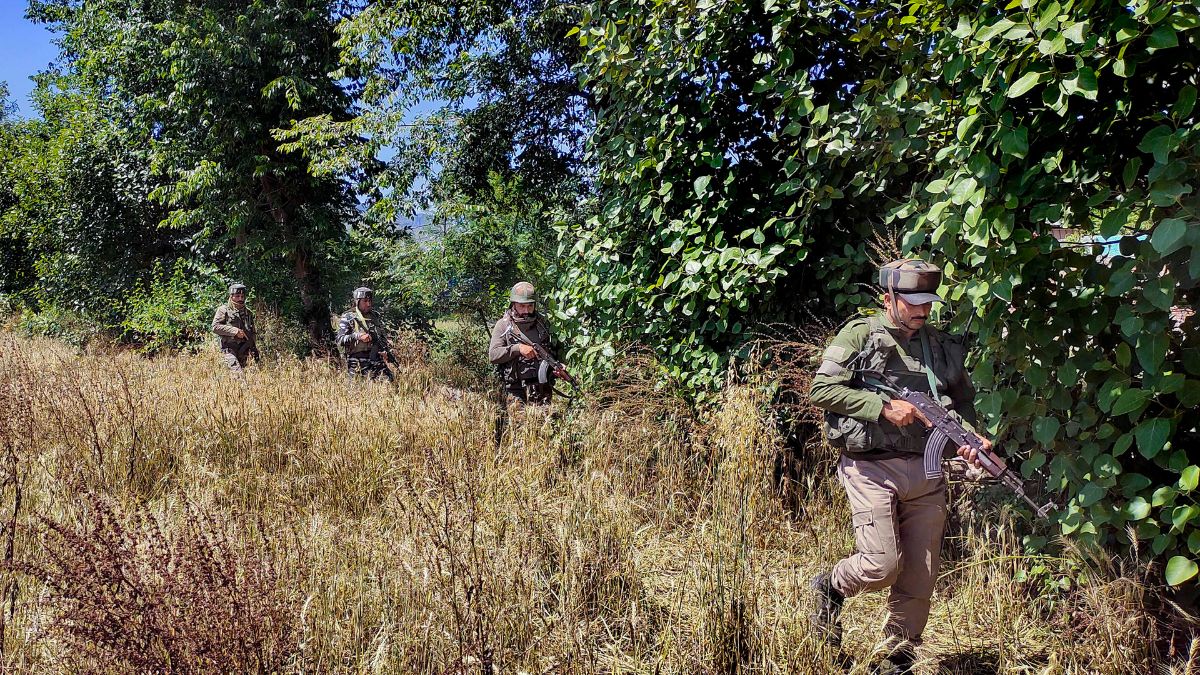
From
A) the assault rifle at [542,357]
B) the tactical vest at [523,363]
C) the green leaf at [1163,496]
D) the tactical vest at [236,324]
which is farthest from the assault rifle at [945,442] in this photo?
the tactical vest at [236,324]

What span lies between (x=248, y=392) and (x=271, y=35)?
8599 millimetres

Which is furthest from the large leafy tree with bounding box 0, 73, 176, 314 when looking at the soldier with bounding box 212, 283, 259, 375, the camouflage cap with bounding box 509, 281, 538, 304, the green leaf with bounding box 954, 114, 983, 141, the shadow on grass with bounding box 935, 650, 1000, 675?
the shadow on grass with bounding box 935, 650, 1000, 675

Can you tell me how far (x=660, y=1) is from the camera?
14.0 feet

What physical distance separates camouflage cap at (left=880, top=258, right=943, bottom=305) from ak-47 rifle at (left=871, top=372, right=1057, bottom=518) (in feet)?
1.23

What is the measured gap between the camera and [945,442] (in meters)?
2.78

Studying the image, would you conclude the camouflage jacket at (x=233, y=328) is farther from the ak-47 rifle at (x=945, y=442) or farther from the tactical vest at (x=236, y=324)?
the ak-47 rifle at (x=945, y=442)

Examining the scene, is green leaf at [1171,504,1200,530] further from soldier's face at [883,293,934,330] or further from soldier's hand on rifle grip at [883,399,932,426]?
soldier's face at [883,293,934,330]

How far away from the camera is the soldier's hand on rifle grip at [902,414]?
2781 mm

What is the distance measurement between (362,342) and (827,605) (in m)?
7.05

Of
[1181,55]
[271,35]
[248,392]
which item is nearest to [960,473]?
[1181,55]

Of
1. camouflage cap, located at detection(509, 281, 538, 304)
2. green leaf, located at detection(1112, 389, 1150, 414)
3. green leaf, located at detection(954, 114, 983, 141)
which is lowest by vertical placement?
green leaf, located at detection(1112, 389, 1150, 414)

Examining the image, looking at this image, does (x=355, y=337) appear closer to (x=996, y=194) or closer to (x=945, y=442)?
(x=945, y=442)

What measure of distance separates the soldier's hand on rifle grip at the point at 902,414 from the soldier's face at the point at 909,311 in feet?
1.06

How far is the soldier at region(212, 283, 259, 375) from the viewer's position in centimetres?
971
